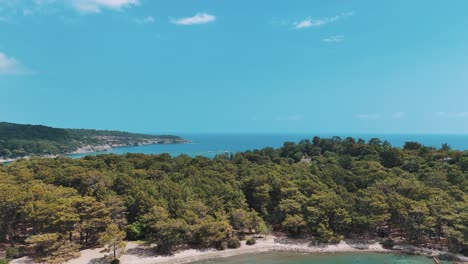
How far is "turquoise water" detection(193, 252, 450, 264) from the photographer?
24.0 metres

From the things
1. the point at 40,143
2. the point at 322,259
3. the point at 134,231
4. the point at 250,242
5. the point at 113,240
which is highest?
the point at 40,143

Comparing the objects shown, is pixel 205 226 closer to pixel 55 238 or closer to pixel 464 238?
pixel 55 238

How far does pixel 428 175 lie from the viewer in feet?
123

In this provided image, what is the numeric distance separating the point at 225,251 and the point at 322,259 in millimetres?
8016

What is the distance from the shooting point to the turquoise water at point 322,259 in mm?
24016

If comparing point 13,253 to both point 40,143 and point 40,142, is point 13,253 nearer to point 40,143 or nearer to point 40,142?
point 40,143

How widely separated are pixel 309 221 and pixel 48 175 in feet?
98.4

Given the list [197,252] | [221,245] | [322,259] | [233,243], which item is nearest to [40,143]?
[197,252]

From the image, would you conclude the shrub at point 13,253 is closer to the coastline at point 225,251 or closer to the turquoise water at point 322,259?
the coastline at point 225,251

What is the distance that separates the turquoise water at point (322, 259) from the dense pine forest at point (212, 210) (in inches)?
75.8

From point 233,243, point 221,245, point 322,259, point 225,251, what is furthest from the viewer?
point 233,243

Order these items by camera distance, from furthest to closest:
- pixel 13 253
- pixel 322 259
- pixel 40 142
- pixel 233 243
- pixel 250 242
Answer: pixel 40 142 → pixel 250 242 → pixel 233 243 → pixel 322 259 → pixel 13 253

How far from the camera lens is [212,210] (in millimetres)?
28234

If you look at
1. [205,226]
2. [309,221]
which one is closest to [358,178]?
[309,221]
